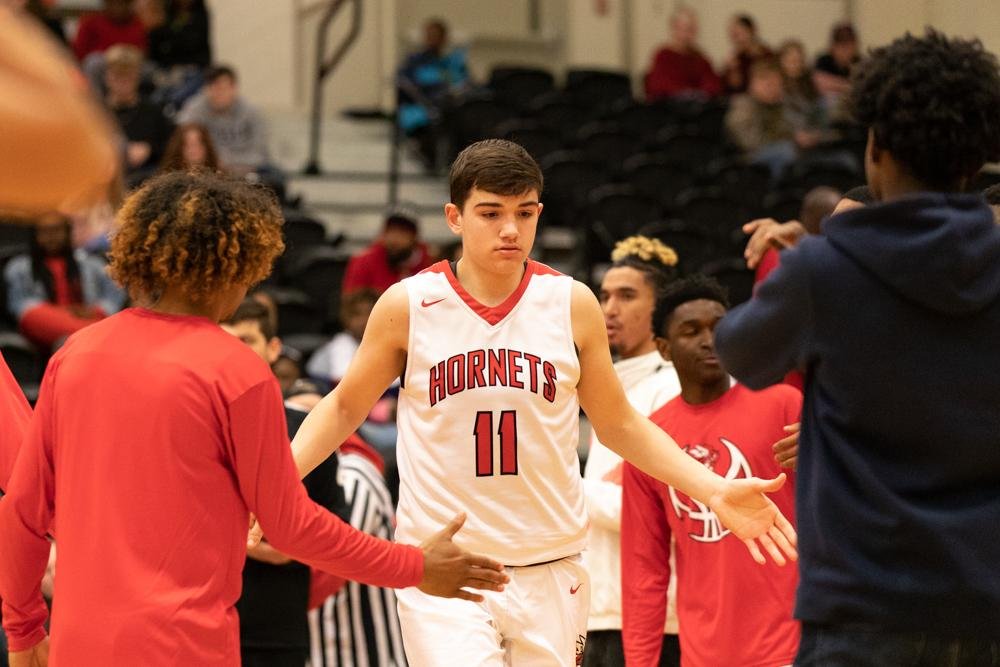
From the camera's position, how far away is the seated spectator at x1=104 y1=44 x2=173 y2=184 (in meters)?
11.4

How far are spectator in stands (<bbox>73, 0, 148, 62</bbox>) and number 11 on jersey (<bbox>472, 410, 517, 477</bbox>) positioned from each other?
10.8 m

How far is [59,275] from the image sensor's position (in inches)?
358

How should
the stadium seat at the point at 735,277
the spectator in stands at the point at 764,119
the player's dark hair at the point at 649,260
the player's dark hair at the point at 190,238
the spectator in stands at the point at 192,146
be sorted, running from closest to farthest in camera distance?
the player's dark hair at the point at 190,238
the player's dark hair at the point at 649,260
the stadium seat at the point at 735,277
the spectator in stands at the point at 192,146
the spectator in stands at the point at 764,119

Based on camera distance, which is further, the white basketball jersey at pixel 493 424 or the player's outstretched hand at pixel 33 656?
the white basketball jersey at pixel 493 424

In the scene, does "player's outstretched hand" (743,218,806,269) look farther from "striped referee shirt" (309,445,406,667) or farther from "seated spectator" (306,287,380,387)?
"seated spectator" (306,287,380,387)

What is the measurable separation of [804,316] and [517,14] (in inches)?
643

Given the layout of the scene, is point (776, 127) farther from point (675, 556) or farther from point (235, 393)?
point (235, 393)

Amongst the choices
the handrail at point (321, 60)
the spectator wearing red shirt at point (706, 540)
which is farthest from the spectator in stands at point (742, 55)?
the spectator wearing red shirt at point (706, 540)

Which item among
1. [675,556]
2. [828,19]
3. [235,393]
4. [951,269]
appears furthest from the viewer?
[828,19]

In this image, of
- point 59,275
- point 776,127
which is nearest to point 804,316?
point 59,275

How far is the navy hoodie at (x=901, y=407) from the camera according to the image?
2834 millimetres

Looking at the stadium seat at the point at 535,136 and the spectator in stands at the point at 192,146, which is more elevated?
the spectator in stands at the point at 192,146

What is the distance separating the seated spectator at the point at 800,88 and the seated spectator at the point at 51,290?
7.94 metres

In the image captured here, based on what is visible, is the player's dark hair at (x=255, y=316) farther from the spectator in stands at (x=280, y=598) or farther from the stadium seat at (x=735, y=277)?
the stadium seat at (x=735, y=277)
